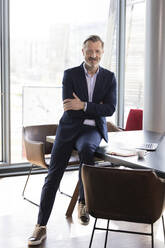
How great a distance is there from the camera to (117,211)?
282 cm

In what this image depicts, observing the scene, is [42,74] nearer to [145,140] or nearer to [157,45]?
[157,45]

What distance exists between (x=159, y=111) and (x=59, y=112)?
1.67 meters

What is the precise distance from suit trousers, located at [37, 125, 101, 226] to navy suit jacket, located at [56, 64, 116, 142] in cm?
6

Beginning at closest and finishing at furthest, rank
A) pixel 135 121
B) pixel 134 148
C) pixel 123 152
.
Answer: pixel 123 152
pixel 134 148
pixel 135 121

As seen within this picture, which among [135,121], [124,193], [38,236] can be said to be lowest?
[38,236]

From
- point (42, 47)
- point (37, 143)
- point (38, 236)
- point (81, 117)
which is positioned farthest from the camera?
point (42, 47)

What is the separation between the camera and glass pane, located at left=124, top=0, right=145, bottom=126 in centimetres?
710

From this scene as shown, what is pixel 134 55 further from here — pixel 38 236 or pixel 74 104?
pixel 38 236

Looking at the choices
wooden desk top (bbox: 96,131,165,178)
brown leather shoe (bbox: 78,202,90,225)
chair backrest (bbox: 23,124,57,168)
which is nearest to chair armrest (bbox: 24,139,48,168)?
chair backrest (bbox: 23,124,57,168)

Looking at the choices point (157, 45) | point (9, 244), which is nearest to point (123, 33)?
point (157, 45)

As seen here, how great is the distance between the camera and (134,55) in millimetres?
7223

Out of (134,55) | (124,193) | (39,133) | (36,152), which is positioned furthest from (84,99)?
(134,55)

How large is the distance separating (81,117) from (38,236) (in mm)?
1137

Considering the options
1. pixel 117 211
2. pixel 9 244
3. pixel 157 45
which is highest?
pixel 157 45
